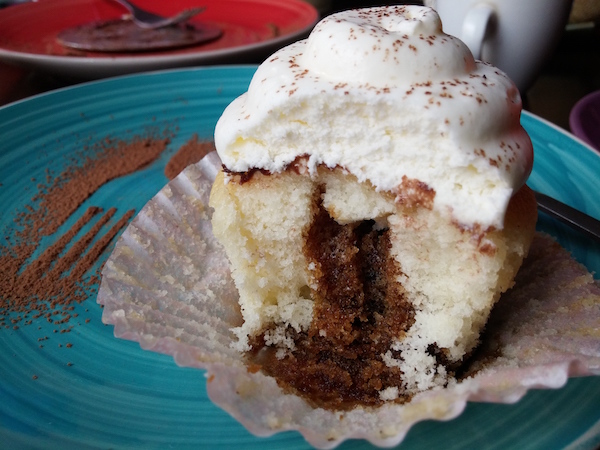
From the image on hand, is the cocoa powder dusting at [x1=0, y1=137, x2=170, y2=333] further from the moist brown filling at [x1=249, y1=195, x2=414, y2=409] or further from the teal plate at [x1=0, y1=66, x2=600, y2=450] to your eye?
the moist brown filling at [x1=249, y1=195, x2=414, y2=409]

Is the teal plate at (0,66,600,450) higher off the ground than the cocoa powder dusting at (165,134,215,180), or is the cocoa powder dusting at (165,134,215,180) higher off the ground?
the teal plate at (0,66,600,450)

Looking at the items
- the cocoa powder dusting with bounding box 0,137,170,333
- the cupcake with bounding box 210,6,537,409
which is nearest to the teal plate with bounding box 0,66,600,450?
the cocoa powder dusting with bounding box 0,137,170,333

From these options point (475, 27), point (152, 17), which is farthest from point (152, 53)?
A: point (475, 27)

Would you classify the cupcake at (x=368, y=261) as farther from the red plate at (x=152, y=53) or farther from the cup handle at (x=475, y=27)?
the red plate at (x=152, y=53)

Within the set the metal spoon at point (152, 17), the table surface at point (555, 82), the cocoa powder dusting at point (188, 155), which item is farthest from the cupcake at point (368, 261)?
the metal spoon at point (152, 17)

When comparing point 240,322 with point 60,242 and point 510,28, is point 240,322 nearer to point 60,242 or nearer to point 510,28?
point 60,242

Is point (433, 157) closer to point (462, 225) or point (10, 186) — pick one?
point (462, 225)

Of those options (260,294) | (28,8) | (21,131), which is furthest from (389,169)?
(28,8)
